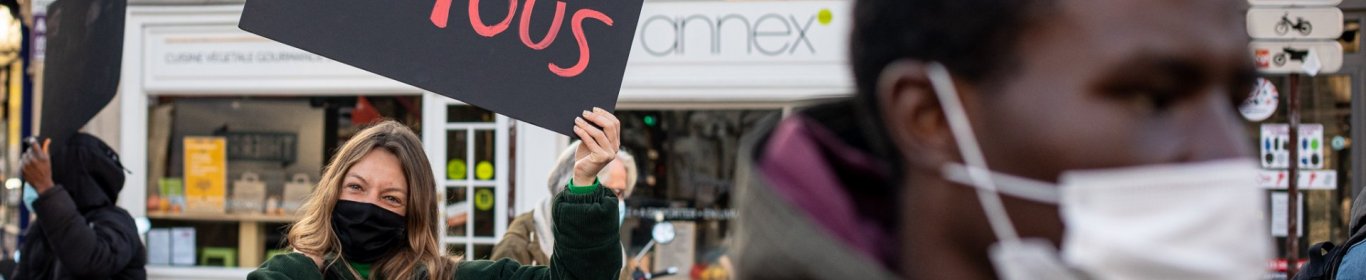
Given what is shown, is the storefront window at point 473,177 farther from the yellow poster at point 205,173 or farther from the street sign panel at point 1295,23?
the street sign panel at point 1295,23

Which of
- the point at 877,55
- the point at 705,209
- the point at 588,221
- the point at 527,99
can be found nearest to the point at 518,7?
the point at 527,99

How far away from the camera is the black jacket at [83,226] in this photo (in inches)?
208

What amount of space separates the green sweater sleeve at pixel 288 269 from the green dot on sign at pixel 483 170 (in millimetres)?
Answer: 6459

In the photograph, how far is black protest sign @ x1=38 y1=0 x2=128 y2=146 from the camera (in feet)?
16.8

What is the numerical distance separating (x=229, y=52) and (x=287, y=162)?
0.93 meters

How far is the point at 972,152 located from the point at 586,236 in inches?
79.8

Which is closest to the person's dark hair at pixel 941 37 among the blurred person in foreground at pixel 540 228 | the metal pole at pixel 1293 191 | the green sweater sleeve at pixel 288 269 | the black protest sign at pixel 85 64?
the green sweater sleeve at pixel 288 269

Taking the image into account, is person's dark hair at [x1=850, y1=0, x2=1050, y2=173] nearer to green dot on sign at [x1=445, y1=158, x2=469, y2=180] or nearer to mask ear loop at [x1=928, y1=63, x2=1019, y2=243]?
mask ear loop at [x1=928, y1=63, x2=1019, y2=243]

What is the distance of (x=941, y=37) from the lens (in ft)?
3.69

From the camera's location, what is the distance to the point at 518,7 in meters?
2.92

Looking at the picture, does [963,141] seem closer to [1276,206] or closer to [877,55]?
[877,55]

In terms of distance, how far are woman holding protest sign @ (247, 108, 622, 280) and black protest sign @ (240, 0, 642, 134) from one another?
0.81 ft

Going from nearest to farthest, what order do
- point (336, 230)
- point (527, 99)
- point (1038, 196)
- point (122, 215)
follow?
point (1038, 196)
point (527, 99)
point (336, 230)
point (122, 215)

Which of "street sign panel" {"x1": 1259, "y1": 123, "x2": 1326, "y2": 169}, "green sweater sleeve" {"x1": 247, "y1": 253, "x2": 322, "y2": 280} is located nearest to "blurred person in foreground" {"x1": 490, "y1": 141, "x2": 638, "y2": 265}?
"green sweater sleeve" {"x1": 247, "y1": 253, "x2": 322, "y2": 280}
